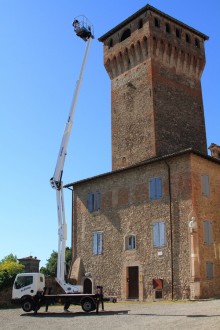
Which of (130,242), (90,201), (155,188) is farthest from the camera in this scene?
(90,201)

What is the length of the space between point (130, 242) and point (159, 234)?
258 cm

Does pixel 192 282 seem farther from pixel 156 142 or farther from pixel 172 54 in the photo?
pixel 172 54

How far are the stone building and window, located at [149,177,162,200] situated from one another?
2.6 inches

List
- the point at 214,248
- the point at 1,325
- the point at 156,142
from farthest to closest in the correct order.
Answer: the point at 156,142, the point at 214,248, the point at 1,325

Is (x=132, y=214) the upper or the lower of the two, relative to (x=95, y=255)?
upper

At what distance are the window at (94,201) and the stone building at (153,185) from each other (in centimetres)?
7

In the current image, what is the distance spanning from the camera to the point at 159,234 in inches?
1029

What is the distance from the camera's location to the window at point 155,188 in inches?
1061

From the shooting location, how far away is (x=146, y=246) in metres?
26.7

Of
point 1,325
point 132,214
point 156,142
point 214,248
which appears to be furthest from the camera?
point 156,142

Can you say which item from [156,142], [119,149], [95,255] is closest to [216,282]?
[95,255]

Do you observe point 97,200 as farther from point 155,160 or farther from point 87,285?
point 87,285

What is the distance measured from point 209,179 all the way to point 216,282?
6394mm

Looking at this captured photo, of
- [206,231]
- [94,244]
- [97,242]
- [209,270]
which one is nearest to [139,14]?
[97,242]
